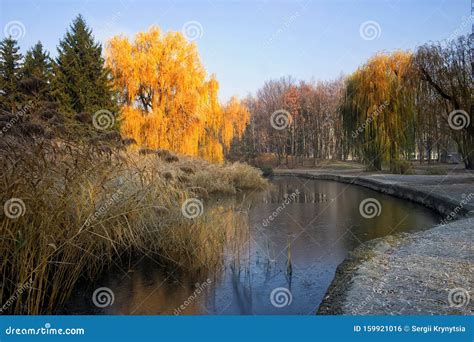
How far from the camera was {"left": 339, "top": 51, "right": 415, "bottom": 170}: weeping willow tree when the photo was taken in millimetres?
22188

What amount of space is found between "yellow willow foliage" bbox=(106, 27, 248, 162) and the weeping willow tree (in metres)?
9.57

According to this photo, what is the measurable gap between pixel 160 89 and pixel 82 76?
137 inches

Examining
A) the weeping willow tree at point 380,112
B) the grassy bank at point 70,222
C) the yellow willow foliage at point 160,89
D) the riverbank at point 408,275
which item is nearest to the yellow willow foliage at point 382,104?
the weeping willow tree at point 380,112

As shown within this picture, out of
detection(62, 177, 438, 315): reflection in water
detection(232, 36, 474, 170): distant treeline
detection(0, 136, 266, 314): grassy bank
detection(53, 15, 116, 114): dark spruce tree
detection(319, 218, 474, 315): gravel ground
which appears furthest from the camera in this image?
detection(53, 15, 116, 114): dark spruce tree

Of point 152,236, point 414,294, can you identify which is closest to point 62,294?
point 152,236

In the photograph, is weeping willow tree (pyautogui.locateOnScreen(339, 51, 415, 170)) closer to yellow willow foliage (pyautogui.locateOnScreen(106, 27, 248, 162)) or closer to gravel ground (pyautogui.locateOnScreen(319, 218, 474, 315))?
yellow willow foliage (pyautogui.locateOnScreen(106, 27, 248, 162))

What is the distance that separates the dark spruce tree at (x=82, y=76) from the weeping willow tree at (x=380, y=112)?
13698mm

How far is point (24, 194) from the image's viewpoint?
3451 mm

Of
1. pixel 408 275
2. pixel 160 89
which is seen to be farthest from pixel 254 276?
pixel 160 89

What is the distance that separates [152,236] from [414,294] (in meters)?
3.36

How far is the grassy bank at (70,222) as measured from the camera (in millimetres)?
3396

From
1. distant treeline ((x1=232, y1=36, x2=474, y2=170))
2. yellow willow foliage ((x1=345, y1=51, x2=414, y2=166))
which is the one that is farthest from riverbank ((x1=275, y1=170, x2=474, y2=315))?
yellow willow foliage ((x1=345, y1=51, x2=414, y2=166))

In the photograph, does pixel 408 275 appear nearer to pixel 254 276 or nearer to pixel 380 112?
pixel 254 276

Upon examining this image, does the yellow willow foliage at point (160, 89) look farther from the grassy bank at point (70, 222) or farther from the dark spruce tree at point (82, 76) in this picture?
the grassy bank at point (70, 222)
